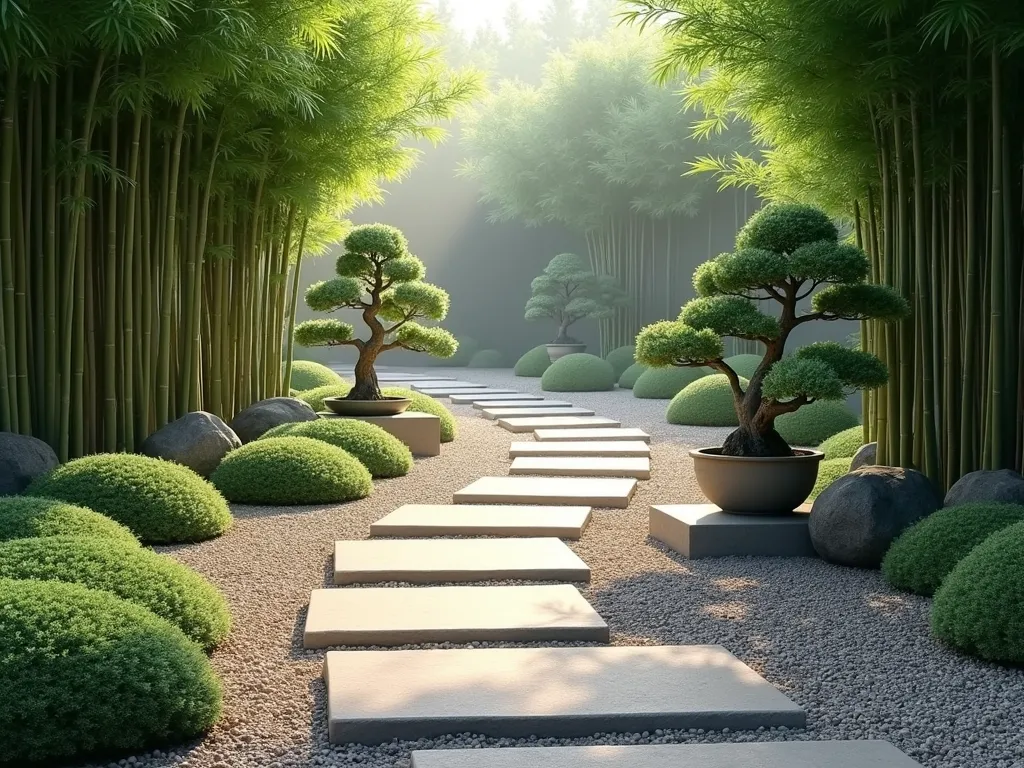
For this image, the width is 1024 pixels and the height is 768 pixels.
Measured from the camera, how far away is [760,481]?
4.00 meters

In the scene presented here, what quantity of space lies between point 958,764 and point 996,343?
2.17 meters

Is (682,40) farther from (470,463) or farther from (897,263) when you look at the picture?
(470,463)

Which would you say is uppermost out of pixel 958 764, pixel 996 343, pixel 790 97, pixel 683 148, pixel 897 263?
pixel 683 148

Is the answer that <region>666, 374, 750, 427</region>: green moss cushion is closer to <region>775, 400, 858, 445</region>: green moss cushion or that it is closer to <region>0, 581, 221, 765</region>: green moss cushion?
<region>775, 400, 858, 445</region>: green moss cushion

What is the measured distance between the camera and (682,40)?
4.59 metres

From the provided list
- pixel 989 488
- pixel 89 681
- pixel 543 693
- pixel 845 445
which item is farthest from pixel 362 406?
pixel 89 681

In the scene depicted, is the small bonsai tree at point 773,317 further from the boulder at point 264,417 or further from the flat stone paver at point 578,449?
the boulder at point 264,417

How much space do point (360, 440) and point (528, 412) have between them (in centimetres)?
365

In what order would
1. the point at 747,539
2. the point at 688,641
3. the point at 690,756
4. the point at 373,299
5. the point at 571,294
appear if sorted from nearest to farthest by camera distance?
the point at 690,756 → the point at 688,641 → the point at 747,539 → the point at 373,299 → the point at 571,294

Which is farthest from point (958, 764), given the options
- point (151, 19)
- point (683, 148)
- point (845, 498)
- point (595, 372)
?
point (683, 148)

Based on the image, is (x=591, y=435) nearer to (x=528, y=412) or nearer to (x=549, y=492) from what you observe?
(x=528, y=412)

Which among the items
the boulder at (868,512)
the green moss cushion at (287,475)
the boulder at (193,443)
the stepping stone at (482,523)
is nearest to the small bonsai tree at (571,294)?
the boulder at (193,443)

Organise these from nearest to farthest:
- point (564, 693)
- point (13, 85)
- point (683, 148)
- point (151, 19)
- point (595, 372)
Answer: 1. point (564, 693)
2. point (151, 19)
3. point (13, 85)
4. point (595, 372)
5. point (683, 148)

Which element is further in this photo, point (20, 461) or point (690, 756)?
point (20, 461)
